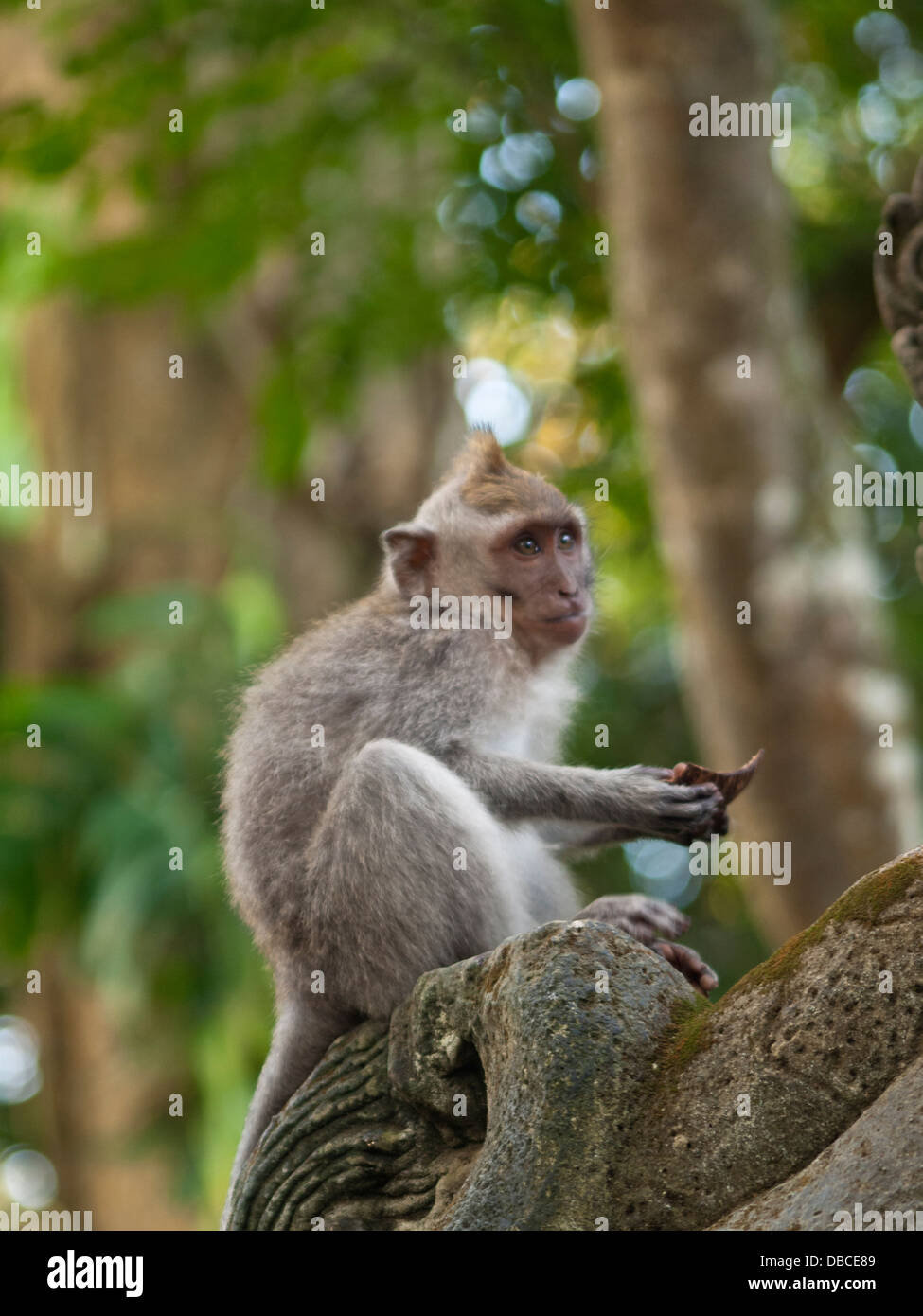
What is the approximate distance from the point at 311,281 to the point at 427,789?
24.2 ft

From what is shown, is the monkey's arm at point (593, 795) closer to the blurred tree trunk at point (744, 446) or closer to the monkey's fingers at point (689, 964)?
the monkey's fingers at point (689, 964)

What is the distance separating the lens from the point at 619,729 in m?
14.7

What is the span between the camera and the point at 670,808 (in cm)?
476

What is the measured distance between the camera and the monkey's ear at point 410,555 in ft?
18.3

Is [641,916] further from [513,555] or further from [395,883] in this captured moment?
[513,555]

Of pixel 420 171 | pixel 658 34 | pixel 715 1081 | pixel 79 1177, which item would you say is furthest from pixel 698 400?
pixel 79 1177

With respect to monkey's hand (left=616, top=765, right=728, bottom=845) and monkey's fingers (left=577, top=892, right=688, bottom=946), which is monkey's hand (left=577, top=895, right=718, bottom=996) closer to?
monkey's fingers (left=577, top=892, right=688, bottom=946)

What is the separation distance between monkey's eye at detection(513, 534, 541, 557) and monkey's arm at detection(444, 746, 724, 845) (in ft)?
2.63

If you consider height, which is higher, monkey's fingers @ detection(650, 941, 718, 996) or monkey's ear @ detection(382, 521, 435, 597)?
monkey's ear @ detection(382, 521, 435, 597)

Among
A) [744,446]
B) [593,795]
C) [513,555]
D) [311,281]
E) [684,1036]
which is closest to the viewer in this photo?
[684,1036]

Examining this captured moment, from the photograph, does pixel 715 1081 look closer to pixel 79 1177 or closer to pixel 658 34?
pixel 658 34

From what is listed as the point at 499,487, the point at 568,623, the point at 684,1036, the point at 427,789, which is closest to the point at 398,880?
the point at 427,789

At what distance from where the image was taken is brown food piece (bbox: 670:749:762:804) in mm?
4715

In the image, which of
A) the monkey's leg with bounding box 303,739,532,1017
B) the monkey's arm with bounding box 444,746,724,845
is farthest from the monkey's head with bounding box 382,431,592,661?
the monkey's leg with bounding box 303,739,532,1017
